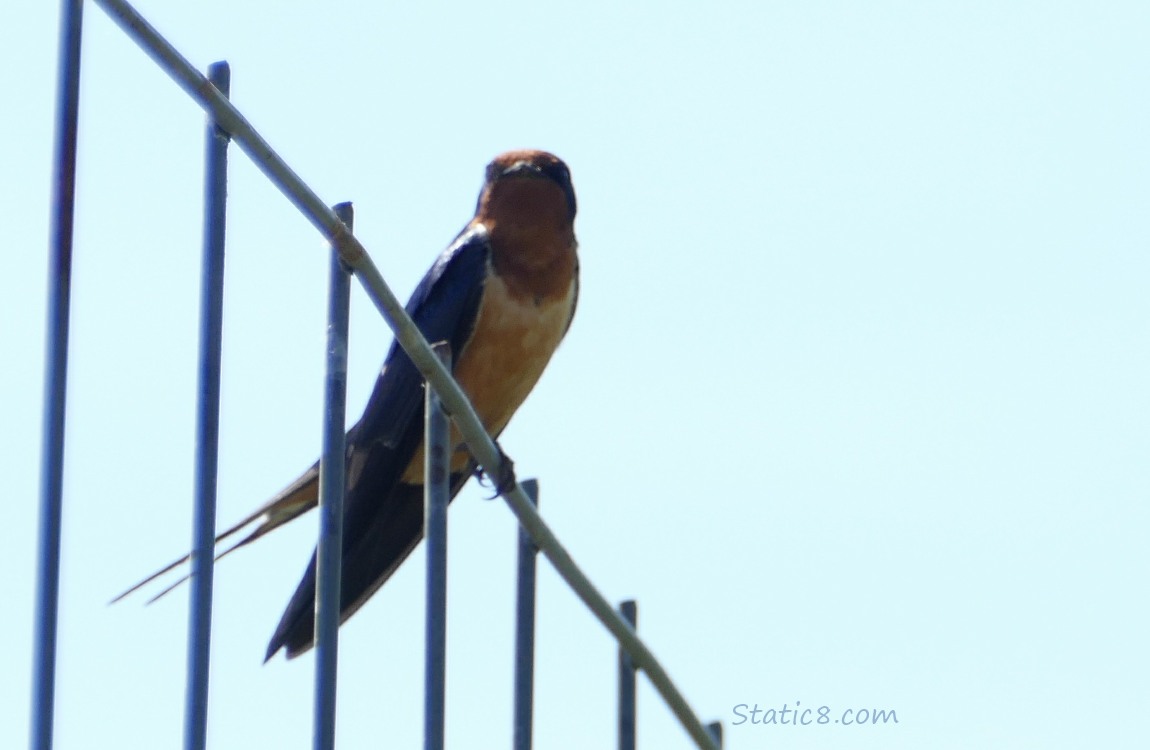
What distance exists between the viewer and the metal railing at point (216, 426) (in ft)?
7.64

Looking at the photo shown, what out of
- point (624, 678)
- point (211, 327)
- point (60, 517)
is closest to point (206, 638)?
point (60, 517)

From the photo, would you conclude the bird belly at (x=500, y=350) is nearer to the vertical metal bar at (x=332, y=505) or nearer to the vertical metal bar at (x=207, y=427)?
the vertical metal bar at (x=332, y=505)

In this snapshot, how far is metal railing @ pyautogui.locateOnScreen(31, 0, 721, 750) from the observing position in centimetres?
233

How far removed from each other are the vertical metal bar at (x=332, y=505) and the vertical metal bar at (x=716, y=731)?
87 centimetres

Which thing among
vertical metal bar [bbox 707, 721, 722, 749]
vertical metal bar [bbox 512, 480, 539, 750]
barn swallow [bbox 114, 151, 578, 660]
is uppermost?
barn swallow [bbox 114, 151, 578, 660]

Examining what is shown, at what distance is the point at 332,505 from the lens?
2682 millimetres

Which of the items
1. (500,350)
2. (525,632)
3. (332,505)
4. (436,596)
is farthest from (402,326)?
(500,350)

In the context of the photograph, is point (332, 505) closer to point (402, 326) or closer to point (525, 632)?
point (402, 326)

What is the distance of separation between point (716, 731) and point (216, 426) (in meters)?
1.21

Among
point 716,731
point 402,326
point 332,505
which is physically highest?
point 402,326

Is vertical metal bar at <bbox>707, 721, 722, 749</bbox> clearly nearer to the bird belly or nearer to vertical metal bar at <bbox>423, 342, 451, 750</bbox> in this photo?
vertical metal bar at <bbox>423, 342, 451, 750</bbox>

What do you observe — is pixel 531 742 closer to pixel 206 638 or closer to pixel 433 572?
pixel 433 572

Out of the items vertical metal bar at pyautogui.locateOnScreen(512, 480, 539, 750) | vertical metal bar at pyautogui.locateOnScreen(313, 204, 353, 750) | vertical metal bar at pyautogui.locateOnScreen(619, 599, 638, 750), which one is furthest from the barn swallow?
vertical metal bar at pyautogui.locateOnScreen(313, 204, 353, 750)

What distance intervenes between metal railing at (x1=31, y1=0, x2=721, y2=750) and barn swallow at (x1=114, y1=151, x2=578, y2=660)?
357 centimetres
